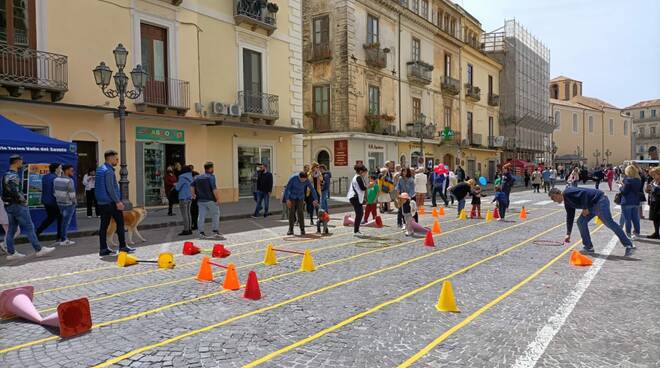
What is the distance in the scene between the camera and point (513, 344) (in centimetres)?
424

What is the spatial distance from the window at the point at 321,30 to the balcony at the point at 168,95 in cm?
1240

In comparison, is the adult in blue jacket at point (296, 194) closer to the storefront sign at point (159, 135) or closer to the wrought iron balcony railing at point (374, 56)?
the storefront sign at point (159, 135)

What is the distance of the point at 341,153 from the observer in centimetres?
2769

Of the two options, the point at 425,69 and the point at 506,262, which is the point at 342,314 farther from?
the point at 425,69

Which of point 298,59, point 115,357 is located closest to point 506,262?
point 115,357

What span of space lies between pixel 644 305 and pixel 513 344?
7.43 feet

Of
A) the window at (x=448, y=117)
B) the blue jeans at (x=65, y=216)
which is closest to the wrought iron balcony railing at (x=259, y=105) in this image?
the blue jeans at (x=65, y=216)

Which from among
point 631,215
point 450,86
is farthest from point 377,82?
point 631,215

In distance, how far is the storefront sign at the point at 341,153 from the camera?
2747 centimetres

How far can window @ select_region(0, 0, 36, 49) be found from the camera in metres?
13.4

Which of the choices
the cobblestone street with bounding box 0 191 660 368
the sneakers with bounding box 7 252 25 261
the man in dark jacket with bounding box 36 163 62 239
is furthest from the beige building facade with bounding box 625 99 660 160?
the sneakers with bounding box 7 252 25 261

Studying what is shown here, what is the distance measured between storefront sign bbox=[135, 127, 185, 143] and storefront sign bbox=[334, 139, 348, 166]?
1153 centimetres

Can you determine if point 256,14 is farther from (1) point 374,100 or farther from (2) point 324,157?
(1) point 374,100

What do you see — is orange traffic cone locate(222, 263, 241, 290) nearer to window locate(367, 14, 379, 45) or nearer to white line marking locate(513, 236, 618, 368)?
white line marking locate(513, 236, 618, 368)
